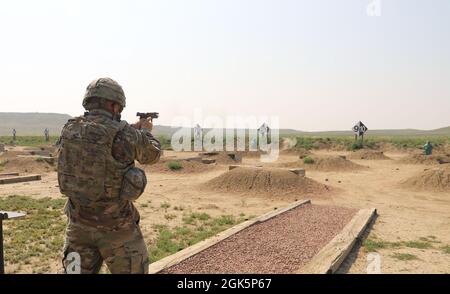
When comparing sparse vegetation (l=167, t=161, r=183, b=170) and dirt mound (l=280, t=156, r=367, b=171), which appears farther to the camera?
dirt mound (l=280, t=156, r=367, b=171)

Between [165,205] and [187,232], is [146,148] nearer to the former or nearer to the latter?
[187,232]

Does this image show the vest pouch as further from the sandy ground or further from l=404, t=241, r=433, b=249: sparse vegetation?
l=404, t=241, r=433, b=249: sparse vegetation

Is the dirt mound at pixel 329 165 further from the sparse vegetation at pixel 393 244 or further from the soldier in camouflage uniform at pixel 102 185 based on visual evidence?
the soldier in camouflage uniform at pixel 102 185

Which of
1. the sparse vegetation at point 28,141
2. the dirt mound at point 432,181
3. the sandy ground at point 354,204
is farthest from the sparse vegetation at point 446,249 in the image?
the sparse vegetation at point 28,141

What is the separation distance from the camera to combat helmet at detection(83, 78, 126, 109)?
3.13m

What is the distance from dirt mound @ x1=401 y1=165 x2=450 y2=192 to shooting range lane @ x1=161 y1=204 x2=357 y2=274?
7.06 m

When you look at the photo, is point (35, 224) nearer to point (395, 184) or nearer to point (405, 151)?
point (395, 184)

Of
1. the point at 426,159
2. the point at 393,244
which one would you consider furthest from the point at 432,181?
the point at 426,159

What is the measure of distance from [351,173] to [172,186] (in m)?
9.93

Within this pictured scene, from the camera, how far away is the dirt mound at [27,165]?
1866 cm

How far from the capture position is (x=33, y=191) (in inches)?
507

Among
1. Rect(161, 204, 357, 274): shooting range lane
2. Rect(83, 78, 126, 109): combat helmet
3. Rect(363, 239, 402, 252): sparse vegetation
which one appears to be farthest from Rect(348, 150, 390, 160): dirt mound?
Rect(83, 78, 126, 109): combat helmet
